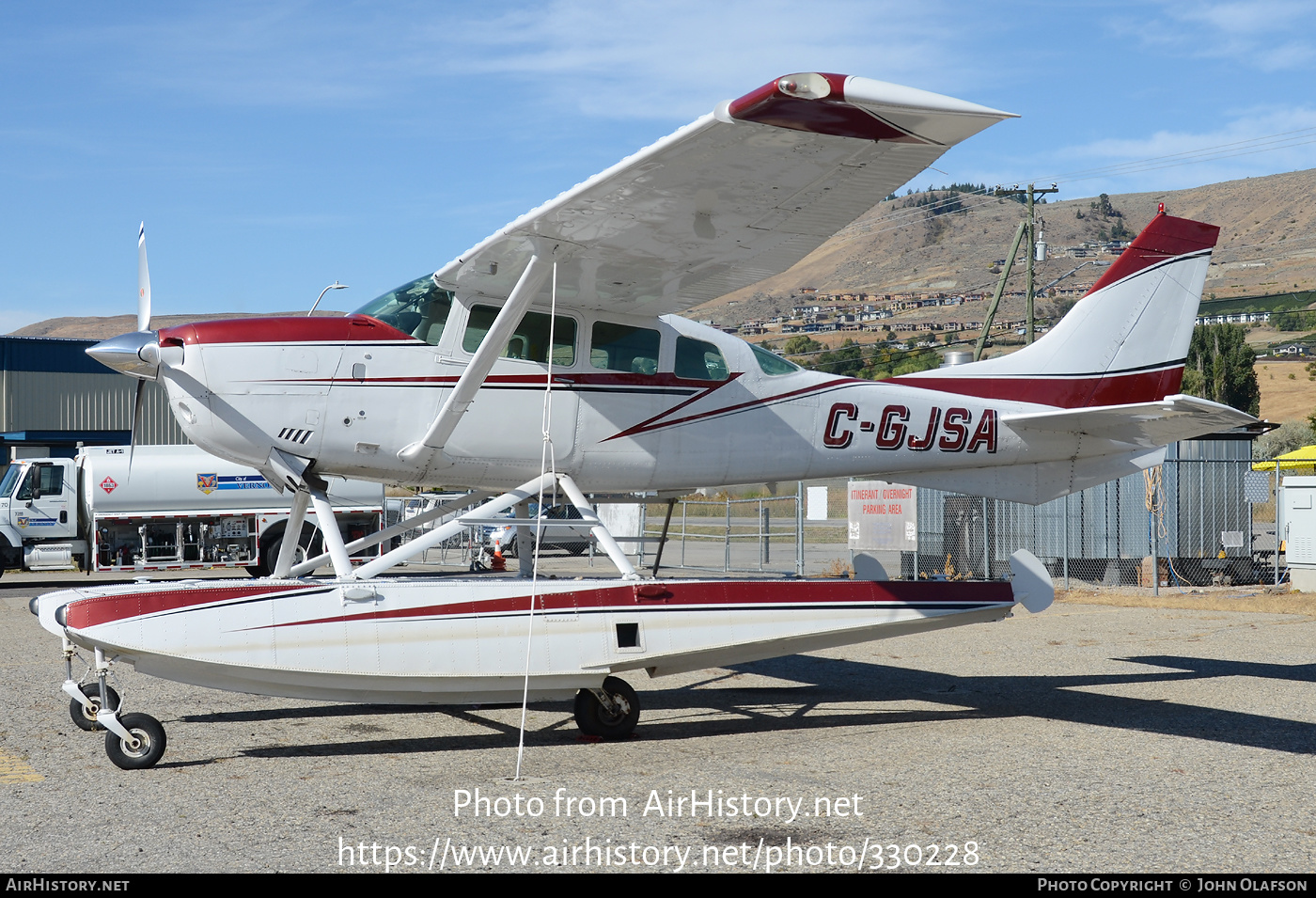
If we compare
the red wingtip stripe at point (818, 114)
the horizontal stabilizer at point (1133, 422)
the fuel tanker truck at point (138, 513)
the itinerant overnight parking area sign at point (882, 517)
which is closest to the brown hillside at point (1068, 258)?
the itinerant overnight parking area sign at point (882, 517)

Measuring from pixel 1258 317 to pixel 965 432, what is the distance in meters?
132

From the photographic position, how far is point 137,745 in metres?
6.54

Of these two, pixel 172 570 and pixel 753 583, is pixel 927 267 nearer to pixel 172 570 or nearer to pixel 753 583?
pixel 172 570

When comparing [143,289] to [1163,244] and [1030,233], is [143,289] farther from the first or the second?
[1030,233]

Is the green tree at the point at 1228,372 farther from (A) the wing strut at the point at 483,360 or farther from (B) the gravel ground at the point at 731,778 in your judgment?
(A) the wing strut at the point at 483,360

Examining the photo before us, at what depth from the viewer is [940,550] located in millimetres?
21250

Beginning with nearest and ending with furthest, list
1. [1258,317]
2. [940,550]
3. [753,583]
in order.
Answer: [753,583], [940,550], [1258,317]

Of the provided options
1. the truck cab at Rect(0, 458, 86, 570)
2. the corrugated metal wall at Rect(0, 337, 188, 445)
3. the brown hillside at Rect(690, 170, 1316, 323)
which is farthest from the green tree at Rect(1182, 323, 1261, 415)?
the truck cab at Rect(0, 458, 86, 570)

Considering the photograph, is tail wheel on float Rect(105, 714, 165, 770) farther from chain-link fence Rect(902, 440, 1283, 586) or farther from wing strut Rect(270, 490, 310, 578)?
chain-link fence Rect(902, 440, 1283, 586)

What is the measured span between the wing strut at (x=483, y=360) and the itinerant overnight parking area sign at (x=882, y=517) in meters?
12.6

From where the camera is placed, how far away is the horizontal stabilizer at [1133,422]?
8.64 metres

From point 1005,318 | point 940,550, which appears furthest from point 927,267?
point 940,550

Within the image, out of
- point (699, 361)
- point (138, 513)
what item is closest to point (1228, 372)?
point (138, 513)

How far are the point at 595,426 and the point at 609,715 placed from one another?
84.6 inches
